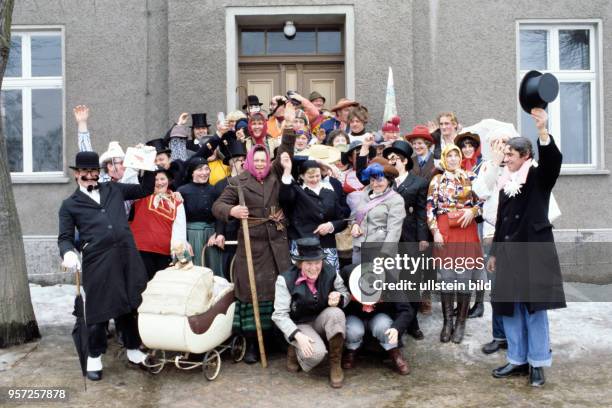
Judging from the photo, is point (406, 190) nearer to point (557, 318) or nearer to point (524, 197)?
point (524, 197)

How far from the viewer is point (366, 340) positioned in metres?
5.57

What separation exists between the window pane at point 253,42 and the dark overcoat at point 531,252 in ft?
18.1

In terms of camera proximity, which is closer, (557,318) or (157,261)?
(157,261)

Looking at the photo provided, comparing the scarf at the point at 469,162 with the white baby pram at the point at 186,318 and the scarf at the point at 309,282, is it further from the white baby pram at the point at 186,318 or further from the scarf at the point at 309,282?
the white baby pram at the point at 186,318

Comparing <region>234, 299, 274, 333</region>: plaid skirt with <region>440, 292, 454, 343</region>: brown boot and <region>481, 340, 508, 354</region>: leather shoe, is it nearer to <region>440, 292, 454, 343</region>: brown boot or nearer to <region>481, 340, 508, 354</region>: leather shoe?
<region>440, 292, 454, 343</region>: brown boot

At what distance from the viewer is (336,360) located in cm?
513

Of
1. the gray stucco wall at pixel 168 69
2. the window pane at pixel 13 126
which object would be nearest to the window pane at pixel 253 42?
the gray stucco wall at pixel 168 69

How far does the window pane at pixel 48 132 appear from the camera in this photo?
9242mm

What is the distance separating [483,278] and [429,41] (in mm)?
4319

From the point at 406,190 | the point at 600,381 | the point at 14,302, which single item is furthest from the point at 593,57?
the point at 14,302

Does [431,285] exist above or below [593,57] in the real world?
below

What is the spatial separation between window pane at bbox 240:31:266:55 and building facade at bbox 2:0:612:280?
0.17 metres

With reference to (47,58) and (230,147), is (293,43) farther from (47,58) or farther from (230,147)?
(230,147)

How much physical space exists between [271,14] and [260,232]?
14.5 ft
